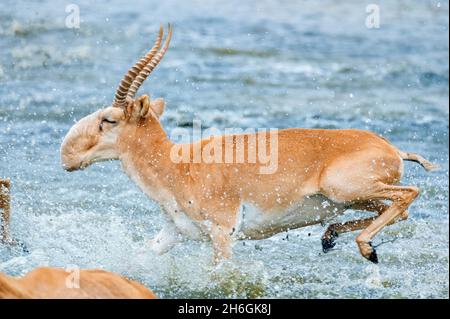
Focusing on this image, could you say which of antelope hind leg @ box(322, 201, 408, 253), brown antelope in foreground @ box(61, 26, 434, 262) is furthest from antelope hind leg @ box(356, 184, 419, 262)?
antelope hind leg @ box(322, 201, 408, 253)

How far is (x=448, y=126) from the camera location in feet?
56.7

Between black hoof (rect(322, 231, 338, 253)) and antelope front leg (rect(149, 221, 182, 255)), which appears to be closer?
antelope front leg (rect(149, 221, 182, 255))

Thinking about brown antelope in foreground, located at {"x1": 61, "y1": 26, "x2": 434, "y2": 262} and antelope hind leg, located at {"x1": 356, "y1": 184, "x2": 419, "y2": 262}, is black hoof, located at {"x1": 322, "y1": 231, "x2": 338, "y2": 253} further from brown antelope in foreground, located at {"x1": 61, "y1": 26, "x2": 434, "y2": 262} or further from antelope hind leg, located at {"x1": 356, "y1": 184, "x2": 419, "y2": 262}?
antelope hind leg, located at {"x1": 356, "y1": 184, "x2": 419, "y2": 262}

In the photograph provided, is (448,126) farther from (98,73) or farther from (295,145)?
(295,145)

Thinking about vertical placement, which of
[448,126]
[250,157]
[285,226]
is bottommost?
[448,126]

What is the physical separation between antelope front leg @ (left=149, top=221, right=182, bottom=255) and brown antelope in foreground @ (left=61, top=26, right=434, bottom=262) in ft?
0.11

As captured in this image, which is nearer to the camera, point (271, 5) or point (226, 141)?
point (226, 141)

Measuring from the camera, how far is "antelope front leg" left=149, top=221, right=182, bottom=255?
9.14 m

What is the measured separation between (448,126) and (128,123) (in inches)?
374

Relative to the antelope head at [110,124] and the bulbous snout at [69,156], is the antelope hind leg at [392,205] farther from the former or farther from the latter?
the bulbous snout at [69,156]

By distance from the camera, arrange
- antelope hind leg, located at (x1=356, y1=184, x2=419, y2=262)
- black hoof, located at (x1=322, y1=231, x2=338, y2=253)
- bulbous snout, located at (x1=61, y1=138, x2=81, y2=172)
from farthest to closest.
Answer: black hoof, located at (x1=322, y1=231, x2=338, y2=253) < bulbous snout, located at (x1=61, y1=138, x2=81, y2=172) < antelope hind leg, located at (x1=356, y1=184, x2=419, y2=262)

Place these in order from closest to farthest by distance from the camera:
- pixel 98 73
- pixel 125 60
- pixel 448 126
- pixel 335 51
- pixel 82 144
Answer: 1. pixel 82 144
2. pixel 448 126
3. pixel 98 73
4. pixel 125 60
5. pixel 335 51

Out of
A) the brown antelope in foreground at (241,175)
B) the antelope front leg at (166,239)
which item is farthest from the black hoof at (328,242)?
the antelope front leg at (166,239)

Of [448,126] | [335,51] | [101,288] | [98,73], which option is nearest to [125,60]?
[98,73]
